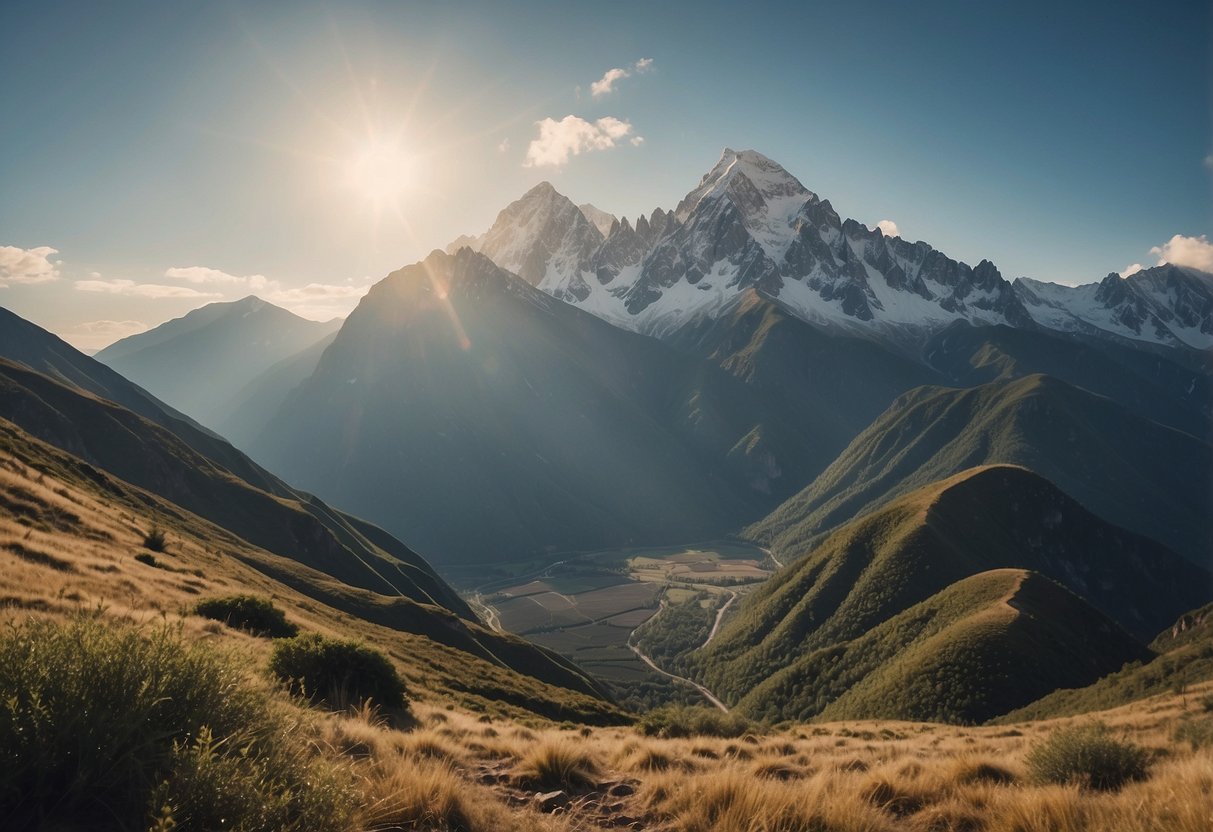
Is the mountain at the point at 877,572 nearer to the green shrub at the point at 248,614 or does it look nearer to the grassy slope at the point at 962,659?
the grassy slope at the point at 962,659

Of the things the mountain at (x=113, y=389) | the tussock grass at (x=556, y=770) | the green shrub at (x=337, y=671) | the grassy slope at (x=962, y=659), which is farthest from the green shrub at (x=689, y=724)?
the mountain at (x=113, y=389)

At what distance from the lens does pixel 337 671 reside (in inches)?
664

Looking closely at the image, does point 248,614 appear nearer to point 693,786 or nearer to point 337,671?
point 337,671

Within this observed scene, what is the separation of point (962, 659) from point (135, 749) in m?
116

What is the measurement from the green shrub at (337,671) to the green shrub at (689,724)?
11.0 meters

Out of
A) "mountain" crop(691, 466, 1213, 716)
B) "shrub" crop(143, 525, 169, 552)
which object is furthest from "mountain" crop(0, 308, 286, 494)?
"mountain" crop(691, 466, 1213, 716)

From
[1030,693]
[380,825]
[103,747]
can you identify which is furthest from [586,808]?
[1030,693]

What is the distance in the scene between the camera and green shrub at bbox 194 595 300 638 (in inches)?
A: 982

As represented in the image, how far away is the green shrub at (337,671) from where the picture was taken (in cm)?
1540

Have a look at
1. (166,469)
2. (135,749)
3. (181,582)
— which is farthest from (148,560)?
(166,469)

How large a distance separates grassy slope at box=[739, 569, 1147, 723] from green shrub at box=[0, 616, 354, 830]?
99187 mm

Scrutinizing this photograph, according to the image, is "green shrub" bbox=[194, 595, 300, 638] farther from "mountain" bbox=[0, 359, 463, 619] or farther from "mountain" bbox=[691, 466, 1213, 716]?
"mountain" bbox=[691, 466, 1213, 716]

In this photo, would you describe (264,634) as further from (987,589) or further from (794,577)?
(794,577)

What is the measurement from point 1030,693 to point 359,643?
107 meters
